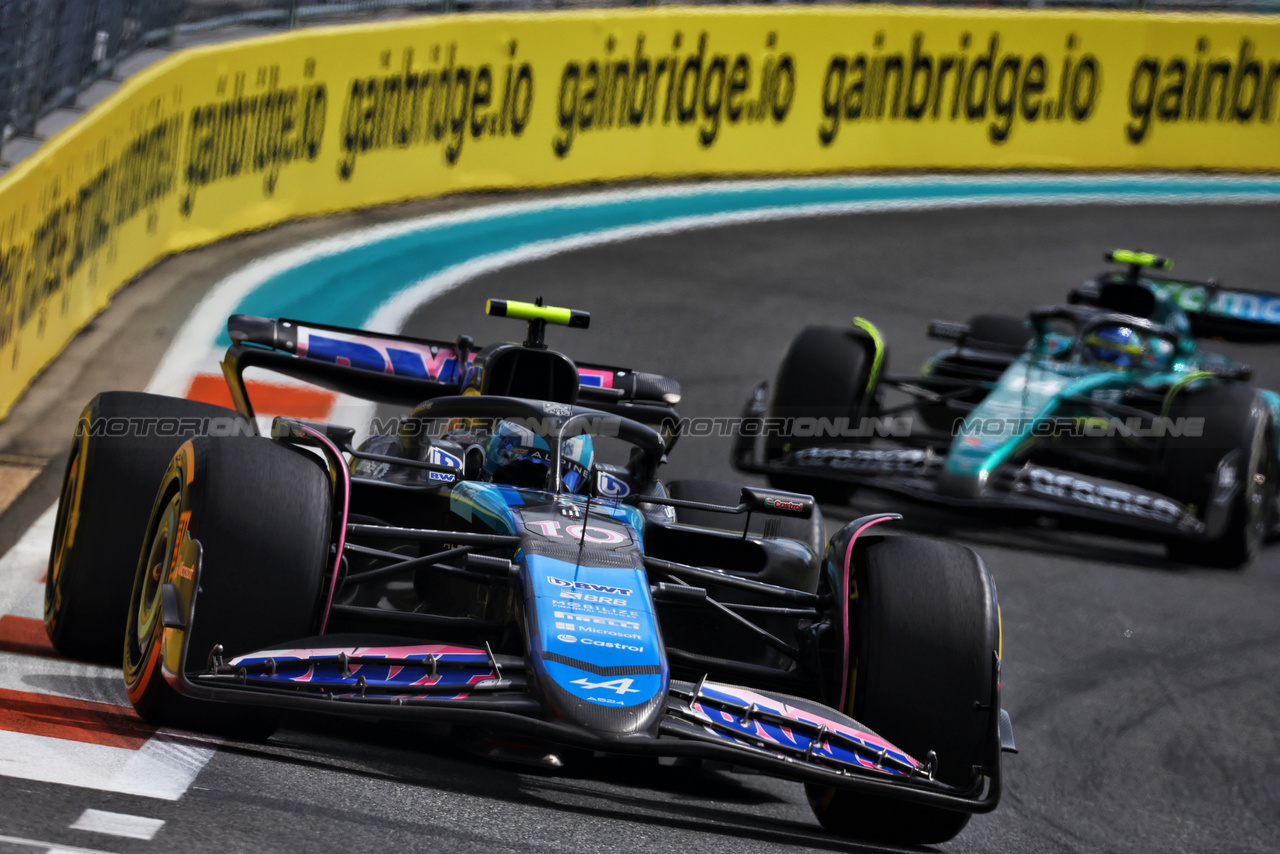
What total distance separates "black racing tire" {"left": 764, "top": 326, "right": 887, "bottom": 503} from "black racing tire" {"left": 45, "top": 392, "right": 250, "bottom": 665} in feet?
14.7

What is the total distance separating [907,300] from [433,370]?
782 centimetres

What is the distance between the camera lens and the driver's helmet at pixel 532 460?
607 cm

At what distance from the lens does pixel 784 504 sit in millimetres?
6121

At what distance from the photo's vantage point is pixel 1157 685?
7.70 m

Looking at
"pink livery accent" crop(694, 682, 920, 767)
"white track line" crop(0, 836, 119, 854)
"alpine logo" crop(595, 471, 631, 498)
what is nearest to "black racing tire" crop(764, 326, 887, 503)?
"alpine logo" crop(595, 471, 631, 498)

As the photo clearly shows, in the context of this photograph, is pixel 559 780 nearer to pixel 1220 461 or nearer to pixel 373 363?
pixel 373 363

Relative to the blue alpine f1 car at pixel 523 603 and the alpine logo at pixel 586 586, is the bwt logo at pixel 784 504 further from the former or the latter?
the alpine logo at pixel 586 586

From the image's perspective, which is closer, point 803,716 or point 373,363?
point 803,716

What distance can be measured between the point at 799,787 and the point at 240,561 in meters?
2.18

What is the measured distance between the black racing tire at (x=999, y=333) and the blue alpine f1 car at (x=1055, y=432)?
45cm

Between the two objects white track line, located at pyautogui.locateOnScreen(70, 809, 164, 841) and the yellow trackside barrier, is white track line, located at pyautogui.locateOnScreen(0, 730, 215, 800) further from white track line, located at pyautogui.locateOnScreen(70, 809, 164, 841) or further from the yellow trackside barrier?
the yellow trackside barrier

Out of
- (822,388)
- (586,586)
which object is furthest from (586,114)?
(586,586)

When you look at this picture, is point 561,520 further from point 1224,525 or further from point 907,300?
point 907,300

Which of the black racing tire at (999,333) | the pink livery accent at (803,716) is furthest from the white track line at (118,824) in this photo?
the black racing tire at (999,333)
